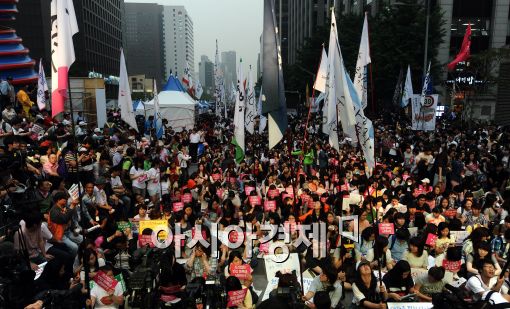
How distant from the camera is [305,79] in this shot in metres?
48.6

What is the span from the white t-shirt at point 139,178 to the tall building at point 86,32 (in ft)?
129

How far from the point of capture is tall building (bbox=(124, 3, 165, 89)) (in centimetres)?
14488

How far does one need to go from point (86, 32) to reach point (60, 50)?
82973 millimetres

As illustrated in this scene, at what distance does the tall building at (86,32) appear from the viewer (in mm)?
63359

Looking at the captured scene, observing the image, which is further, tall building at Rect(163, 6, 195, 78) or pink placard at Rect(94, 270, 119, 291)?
tall building at Rect(163, 6, 195, 78)

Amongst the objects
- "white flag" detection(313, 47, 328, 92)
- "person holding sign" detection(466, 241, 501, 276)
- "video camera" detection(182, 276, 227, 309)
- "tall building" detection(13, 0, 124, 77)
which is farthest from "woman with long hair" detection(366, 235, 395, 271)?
"tall building" detection(13, 0, 124, 77)

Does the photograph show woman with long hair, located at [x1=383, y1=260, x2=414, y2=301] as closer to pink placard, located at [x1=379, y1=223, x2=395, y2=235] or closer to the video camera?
pink placard, located at [x1=379, y1=223, x2=395, y2=235]

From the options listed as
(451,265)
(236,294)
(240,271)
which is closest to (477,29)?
(451,265)

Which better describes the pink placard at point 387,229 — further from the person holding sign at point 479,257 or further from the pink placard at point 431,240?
the person holding sign at point 479,257


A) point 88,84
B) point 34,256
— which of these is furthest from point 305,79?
point 34,256

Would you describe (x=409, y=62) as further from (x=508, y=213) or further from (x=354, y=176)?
(x=508, y=213)

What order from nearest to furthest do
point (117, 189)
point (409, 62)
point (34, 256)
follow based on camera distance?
1. point (34, 256)
2. point (117, 189)
3. point (409, 62)

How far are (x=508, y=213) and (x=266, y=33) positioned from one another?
6.55 meters

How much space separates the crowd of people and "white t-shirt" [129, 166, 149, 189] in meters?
0.03
